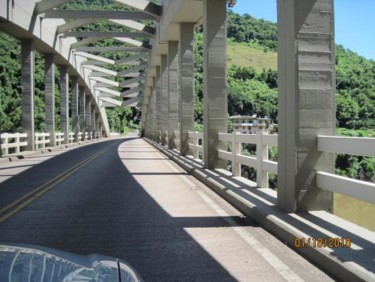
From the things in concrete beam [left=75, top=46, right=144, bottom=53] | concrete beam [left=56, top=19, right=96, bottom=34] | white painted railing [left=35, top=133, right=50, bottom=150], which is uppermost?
concrete beam [left=56, top=19, right=96, bottom=34]

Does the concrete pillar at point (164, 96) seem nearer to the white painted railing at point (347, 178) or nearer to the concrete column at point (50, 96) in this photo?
the concrete column at point (50, 96)

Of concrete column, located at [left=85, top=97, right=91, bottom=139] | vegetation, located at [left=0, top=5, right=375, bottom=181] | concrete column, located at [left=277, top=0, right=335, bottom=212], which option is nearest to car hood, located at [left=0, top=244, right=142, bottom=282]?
concrete column, located at [left=277, top=0, right=335, bottom=212]

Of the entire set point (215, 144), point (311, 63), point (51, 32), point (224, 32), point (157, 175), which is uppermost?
point (51, 32)

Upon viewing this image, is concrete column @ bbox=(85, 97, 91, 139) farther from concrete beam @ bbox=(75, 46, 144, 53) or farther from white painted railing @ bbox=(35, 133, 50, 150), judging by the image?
white painted railing @ bbox=(35, 133, 50, 150)

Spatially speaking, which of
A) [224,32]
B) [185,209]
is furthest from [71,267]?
[224,32]

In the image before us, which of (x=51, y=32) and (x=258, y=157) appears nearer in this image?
(x=258, y=157)

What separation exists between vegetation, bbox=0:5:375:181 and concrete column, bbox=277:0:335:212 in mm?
18671

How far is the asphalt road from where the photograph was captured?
534 centimetres

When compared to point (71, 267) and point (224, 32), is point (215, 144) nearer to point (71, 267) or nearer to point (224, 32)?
point (224, 32)

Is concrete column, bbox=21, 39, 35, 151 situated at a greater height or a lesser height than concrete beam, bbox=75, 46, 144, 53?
lesser

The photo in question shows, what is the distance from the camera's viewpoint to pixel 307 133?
734 cm

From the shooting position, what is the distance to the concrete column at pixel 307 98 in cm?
726

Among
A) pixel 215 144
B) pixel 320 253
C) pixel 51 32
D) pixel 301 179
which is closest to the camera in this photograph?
pixel 320 253

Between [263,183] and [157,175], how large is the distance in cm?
571
